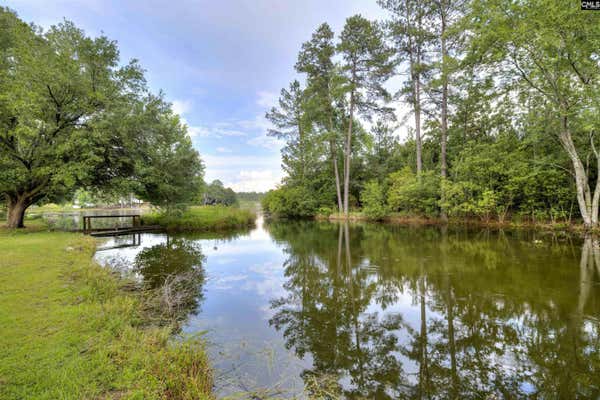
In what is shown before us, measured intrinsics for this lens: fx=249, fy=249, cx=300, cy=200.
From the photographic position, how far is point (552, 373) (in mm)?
2824

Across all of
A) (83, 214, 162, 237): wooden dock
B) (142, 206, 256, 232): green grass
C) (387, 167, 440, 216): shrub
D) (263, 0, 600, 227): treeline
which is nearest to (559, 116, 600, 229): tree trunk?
(263, 0, 600, 227): treeline

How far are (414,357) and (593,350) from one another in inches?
90.0

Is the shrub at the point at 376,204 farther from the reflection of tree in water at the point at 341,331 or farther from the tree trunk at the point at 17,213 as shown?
the tree trunk at the point at 17,213

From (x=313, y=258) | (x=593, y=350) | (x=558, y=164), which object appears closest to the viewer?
(x=593, y=350)

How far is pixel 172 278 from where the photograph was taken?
6.36 meters

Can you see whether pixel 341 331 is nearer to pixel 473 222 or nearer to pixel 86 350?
pixel 86 350

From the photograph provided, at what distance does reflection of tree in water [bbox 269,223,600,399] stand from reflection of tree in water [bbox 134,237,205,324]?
1.88 metres

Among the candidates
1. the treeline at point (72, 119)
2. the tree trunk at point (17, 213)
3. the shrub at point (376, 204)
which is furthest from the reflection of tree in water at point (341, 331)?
the shrub at point (376, 204)

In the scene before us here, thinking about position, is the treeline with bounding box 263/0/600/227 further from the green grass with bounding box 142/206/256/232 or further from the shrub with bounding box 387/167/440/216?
the green grass with bounding box 142/206/256/232

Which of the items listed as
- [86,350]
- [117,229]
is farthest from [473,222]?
[117,229]

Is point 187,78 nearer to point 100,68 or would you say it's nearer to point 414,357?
point 100,68

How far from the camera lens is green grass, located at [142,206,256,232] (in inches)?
737

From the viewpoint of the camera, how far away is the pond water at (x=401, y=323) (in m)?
2.81

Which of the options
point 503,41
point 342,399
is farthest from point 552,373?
point 503,41
